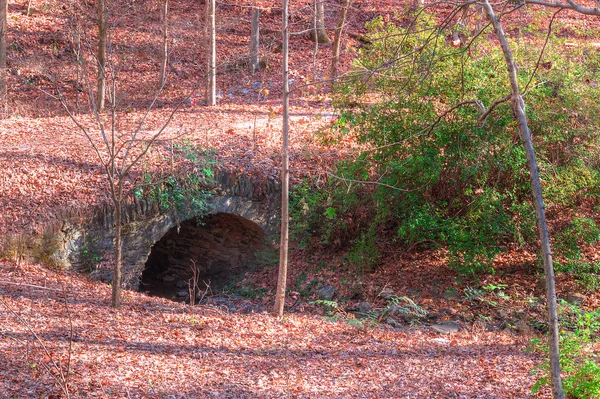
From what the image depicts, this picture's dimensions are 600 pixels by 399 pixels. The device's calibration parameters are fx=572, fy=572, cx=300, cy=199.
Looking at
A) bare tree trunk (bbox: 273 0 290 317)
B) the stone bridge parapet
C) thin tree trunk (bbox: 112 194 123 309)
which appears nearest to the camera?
thin tree trunk (bbox: 112 194 123 309)

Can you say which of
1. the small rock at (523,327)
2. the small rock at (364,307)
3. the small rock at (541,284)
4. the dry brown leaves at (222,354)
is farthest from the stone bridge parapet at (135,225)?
the small rock at (541,284)

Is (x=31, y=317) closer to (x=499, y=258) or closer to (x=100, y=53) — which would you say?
(x=499, y=258)

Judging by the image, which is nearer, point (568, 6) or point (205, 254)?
point (568, 6)

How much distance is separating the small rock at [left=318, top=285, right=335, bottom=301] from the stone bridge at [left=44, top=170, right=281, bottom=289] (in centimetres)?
176

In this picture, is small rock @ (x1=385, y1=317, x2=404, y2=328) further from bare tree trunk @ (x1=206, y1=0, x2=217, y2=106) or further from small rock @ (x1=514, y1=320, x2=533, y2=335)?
bare tree trunk @ (x1=206, y1=0, x2=217, y2=106)

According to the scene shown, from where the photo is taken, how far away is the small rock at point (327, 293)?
11.5 metres

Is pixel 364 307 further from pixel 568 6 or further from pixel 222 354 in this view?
pixel 568 6

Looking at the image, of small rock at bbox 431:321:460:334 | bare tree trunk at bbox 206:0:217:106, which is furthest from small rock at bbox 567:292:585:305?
bare tree trunk at bbox 206:0:217:106

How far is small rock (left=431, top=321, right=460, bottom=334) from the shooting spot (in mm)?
9438

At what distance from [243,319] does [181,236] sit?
17.4 ft

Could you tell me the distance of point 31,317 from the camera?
7395 mm

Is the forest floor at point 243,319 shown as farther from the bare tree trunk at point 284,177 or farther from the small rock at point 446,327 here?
the bare tree trunk at point 284,177

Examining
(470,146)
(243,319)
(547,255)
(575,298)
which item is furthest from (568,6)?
(575,298)

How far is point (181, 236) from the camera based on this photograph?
1373 centimetres
